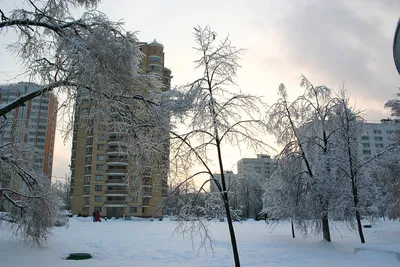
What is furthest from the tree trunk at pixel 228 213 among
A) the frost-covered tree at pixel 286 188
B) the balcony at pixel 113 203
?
the balcony at pixel 113 203

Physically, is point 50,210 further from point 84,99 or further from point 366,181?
point 366,181

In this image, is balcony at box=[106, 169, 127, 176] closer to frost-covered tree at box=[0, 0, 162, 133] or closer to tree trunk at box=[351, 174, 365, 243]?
tree trunk at box=[351, 174, 365, 243]

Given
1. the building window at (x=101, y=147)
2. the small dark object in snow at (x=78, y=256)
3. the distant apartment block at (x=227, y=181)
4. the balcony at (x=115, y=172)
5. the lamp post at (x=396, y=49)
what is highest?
the building window at (x=101, y=147)

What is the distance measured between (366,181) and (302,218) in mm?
3990

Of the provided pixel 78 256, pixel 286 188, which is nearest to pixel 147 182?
pixel 78 256

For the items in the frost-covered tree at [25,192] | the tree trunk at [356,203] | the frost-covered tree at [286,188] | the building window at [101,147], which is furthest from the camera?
the building window at [101,147]

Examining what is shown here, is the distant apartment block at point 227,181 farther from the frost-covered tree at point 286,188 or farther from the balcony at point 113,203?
the balcony at point 113,203

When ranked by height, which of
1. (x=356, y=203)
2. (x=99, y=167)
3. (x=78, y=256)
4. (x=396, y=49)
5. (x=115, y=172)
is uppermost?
(x=99, y=167)

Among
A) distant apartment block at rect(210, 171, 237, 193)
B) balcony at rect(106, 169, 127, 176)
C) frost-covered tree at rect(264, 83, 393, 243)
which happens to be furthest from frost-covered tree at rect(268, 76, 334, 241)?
balcony at rect(106, 169, 127, 176)

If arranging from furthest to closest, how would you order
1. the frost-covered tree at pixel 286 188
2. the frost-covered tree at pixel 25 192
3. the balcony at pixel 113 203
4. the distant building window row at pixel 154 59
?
the distant building window row at pixel 154 59, the balcony at pixel 113 203, the frost-covered tree at pixel 286 188, the frost-covered tree at pixel 25 192

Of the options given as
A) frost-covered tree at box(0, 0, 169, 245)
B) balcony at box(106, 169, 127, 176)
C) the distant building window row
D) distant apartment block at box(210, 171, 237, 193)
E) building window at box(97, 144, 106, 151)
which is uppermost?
the distant building window row

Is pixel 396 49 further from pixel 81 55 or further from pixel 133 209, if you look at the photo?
pixel 133 209

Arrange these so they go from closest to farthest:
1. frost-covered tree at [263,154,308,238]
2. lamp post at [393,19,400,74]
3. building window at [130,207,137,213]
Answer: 1. lamp post at [393,19,400,74]
2. frost-covered tree at [263,154,308,238]
3. building window at [130,207,137,213]

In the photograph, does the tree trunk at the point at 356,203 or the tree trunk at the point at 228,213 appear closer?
the tree trunk at the point at 228,213
